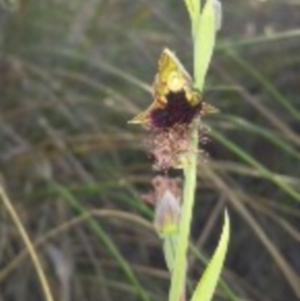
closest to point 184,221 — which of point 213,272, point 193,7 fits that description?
point 213,272

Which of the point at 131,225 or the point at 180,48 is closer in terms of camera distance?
the point at 131,225

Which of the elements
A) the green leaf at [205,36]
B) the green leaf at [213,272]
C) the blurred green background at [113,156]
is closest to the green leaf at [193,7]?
the green leaf at [205,36]

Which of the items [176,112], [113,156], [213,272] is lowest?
[213,272]

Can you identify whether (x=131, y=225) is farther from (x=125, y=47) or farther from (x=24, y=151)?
(x=125, y=47)

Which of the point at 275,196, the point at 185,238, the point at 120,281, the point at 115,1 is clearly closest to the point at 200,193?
the point at 275,196

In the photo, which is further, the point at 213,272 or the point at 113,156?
the point at 113,156

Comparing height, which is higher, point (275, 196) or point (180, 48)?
point (180, 48)

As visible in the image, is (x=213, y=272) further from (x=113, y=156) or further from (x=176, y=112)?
(x=113, y=156)

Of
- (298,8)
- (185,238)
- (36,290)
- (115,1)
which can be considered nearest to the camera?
(185,238)

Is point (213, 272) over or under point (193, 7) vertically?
under
